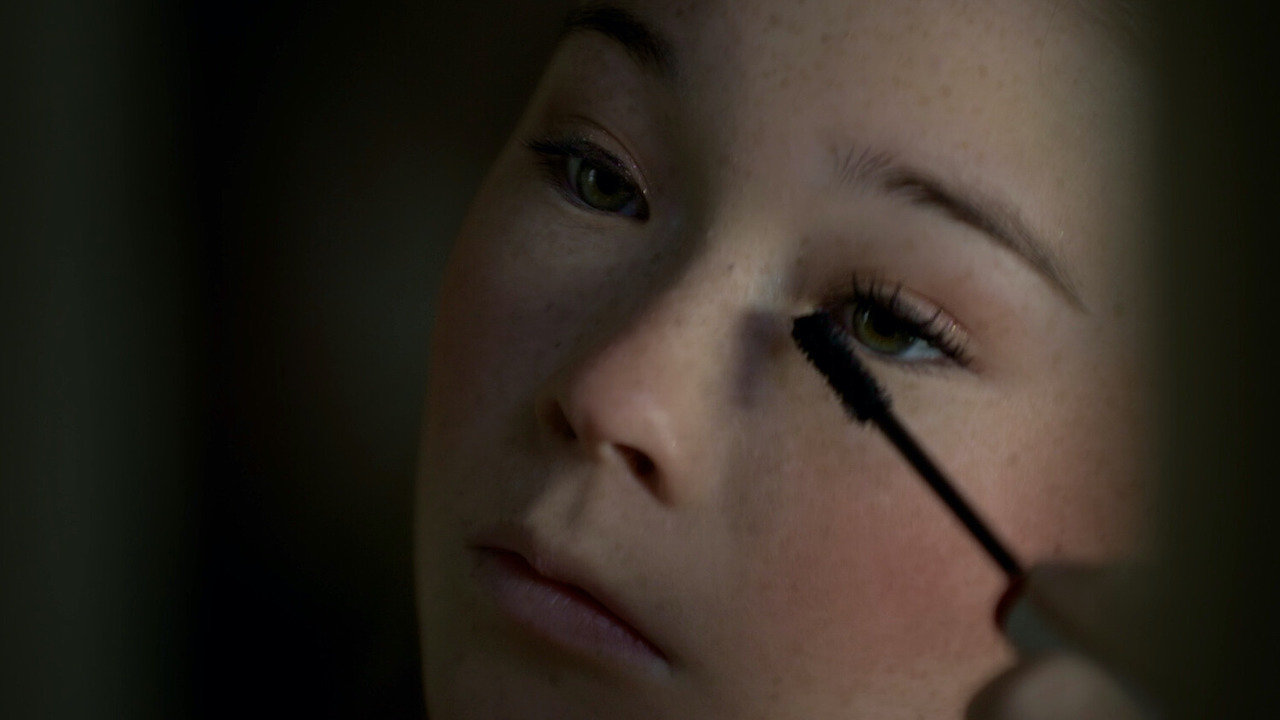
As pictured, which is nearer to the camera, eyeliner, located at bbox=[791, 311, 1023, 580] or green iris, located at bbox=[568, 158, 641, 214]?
eyeliner, located at bbox=[791, 311, 1023, 580]

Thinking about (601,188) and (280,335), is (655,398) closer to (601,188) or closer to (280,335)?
(601,188)

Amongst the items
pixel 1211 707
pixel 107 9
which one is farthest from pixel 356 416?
pixel 1211 707

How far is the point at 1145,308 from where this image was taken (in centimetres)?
40

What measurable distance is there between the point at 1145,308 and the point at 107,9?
0.46 meters

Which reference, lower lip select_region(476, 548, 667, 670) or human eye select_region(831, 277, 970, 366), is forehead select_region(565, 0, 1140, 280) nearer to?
human eye select_region(831, 277, 970, 366)

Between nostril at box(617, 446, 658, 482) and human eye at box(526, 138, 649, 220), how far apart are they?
4.3 inches

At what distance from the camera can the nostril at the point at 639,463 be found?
0.40m

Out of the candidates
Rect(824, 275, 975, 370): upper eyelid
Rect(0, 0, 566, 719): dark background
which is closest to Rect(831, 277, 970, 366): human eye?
Rect(824, 275, 975, 370): upper eyelid

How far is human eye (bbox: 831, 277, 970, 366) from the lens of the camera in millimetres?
398

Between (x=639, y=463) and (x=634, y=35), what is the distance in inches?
6.8

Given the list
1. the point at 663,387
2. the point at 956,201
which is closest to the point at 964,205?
the point at 956,201

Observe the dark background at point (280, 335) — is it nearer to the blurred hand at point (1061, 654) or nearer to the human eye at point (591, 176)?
the blurred hand at point (1061, 654)

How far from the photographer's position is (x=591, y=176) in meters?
0.49

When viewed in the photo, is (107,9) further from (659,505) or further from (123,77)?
(659,505)
